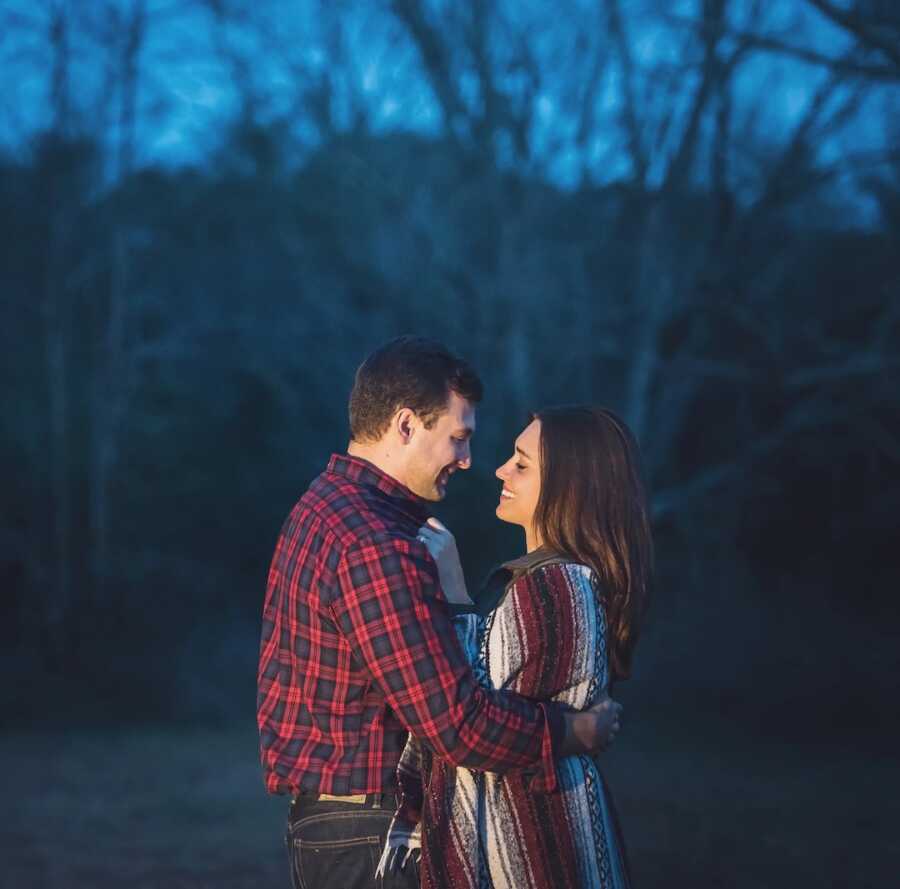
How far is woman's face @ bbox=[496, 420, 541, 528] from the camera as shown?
7.81 feet

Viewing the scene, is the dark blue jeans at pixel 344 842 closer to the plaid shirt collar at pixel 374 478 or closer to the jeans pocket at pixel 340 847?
the jeans pocket at pixel 340 847

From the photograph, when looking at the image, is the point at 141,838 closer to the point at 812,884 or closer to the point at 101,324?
the point at 812,884

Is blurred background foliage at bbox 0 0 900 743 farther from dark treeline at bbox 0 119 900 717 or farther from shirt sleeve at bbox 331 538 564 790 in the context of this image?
shirt sleeve at bbox 331 538 564 790

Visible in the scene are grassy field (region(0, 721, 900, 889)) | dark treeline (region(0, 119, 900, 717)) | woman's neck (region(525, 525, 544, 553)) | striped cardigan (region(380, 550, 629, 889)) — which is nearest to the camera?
striped cardigan (region(380, 550, 629, 889))

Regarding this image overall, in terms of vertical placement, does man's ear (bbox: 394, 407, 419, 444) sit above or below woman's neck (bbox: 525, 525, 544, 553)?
above

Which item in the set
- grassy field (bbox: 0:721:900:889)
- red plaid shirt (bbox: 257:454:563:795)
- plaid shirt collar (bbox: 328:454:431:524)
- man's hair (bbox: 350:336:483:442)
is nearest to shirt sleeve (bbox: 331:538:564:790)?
red plaid shirt (bbox: 257:454:563:795)

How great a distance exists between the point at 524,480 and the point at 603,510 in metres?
0.18

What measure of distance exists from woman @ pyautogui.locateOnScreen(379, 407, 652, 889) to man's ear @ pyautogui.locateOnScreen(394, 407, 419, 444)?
0.65 feet

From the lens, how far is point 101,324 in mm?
11461

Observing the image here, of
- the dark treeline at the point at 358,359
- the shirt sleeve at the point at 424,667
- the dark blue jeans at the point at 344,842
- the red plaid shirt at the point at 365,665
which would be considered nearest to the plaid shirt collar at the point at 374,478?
the red plaid shirt at the point at 365,665

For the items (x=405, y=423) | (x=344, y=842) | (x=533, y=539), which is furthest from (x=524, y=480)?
(x=344, y=842)

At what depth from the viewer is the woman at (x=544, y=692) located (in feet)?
6.92

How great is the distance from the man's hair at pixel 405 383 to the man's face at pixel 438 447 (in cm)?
2

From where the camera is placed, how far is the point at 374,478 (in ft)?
7.35
